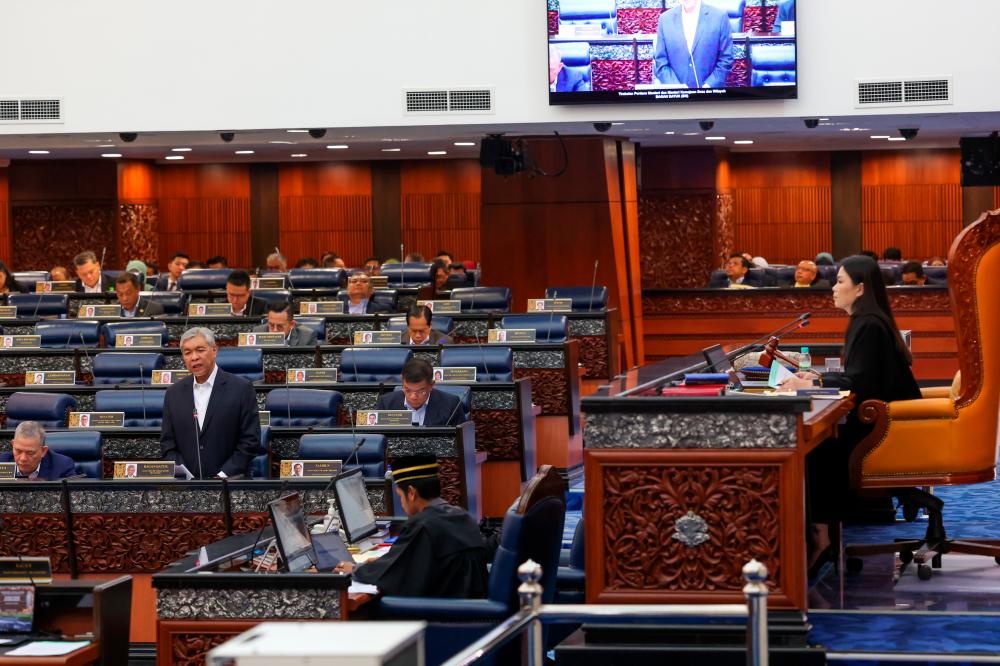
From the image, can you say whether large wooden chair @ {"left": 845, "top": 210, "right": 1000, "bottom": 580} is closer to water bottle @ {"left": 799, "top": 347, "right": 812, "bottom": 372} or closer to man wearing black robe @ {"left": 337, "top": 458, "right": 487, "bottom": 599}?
water bottle @ {"left": 799, "top": 347, "right": 812, "bottom": 372}

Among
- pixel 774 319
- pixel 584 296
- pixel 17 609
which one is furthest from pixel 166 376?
pixel 774 319

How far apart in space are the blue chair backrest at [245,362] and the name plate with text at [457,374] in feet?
3.94

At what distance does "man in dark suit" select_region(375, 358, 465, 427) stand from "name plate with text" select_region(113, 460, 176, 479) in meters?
1.47

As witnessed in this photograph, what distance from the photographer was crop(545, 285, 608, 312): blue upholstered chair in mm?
12148

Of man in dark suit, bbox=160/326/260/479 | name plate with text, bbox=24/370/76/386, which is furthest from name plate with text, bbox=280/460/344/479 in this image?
name plate with text, bbox=24/370/76/386

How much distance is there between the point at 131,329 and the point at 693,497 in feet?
25.2

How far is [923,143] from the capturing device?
18016 mm

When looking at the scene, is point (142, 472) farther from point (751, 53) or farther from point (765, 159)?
point (765, 159)

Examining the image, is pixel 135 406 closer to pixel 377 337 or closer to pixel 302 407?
pixel 302 407

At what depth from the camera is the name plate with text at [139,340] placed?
33.6 feet

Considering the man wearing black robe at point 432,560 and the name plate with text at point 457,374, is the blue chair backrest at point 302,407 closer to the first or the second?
the name plate with text at point 457,374

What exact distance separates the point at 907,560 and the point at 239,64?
7.65 metres

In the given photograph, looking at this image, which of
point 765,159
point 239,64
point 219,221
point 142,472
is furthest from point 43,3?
point 765,159

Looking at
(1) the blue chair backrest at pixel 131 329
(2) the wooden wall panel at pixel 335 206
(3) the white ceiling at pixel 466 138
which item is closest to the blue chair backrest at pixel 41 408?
(1) the blue chair backrest at pixel 131 329
